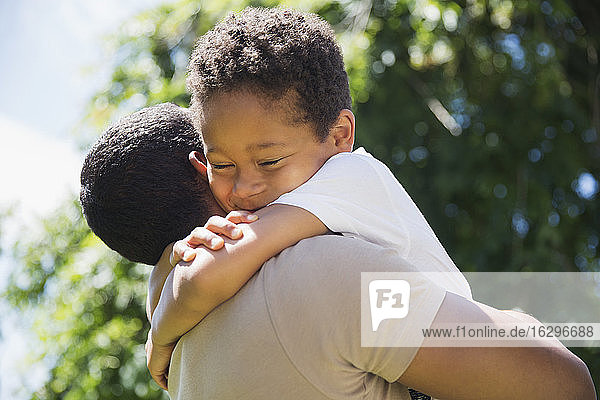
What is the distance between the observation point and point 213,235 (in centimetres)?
117

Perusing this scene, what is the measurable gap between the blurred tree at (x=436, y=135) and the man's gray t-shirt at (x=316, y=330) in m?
2.25

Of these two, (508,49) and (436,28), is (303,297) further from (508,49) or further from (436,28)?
(508,49)

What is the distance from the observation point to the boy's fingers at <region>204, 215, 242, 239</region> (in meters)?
1.15

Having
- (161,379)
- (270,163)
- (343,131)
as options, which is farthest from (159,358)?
(343,131)

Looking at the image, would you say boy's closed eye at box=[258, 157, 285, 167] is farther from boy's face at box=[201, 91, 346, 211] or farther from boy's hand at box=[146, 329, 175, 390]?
boy's hand at box=[146, 329, 175, 390]

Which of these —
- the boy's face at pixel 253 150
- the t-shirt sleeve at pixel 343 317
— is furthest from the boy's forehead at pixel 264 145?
the t-shirt sleeve at pixel 343 317

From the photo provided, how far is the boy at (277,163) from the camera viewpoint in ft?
3.76

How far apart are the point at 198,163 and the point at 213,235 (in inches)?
12.2

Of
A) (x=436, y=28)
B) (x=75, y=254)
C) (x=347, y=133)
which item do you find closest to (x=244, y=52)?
(x=347, y=133)

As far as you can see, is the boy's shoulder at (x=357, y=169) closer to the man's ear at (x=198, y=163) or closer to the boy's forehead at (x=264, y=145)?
the boy's forehead at (x=264, y=145)

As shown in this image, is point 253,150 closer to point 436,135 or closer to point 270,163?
point 270,163

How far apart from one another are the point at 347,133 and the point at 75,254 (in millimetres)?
2530

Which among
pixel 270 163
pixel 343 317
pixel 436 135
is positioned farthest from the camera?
pixel 436 135

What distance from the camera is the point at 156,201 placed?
1.41 metres
